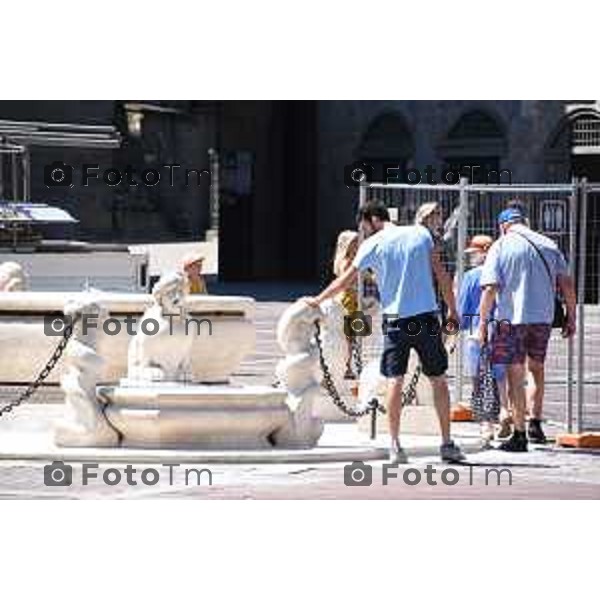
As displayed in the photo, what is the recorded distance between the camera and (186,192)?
186ft

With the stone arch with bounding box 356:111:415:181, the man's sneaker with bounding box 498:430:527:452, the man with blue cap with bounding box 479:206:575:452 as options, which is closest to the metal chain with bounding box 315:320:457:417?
the man with blue cap with bounding box 479:206:575:452

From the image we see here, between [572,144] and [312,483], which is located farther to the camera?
[572,144]

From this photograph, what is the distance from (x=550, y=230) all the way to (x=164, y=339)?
200 inches

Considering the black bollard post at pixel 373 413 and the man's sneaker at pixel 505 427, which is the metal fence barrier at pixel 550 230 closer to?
the man's sneaker at pixel 505 427

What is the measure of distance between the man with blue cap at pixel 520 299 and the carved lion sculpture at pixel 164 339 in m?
2.15

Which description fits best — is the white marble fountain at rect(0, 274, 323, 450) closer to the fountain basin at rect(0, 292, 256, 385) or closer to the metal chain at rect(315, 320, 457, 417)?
the metal chain at rect(315, 320, 457, 417)

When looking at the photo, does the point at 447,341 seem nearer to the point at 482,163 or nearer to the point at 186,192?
the point at 482,163

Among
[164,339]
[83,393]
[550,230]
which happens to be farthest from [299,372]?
[550,230]

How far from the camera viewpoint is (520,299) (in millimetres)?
14820

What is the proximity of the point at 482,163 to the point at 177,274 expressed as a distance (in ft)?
90.7

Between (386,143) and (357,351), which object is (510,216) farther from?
(386,143)

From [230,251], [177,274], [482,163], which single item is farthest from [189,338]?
[230,251]

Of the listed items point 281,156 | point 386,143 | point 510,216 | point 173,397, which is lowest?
point 173,397

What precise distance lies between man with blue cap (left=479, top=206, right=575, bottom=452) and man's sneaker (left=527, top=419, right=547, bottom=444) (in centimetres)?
54
